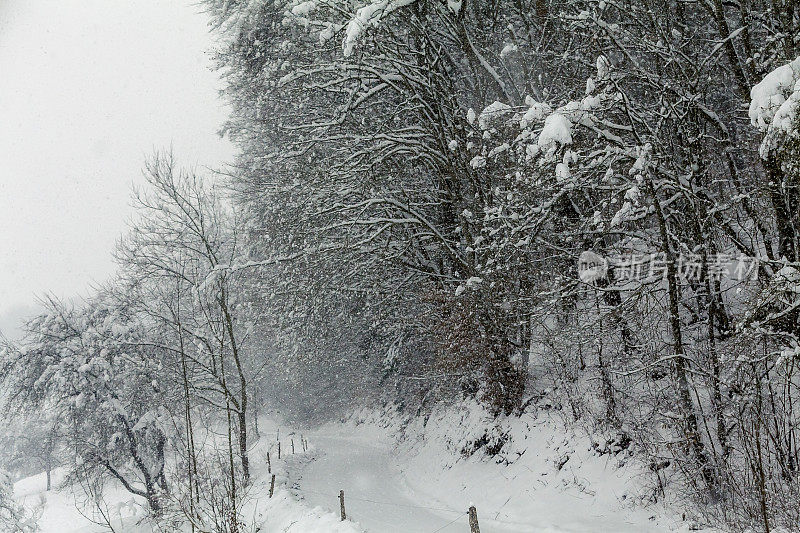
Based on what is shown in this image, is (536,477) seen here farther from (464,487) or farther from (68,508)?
(68,508)

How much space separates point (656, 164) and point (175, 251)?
14476mm

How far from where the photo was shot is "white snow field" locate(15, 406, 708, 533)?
29.5ft

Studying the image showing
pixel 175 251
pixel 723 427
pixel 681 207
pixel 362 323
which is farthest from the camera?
pixel 362 323

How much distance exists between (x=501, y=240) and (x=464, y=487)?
619 centimetres

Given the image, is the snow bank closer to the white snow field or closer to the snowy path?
the white snow field

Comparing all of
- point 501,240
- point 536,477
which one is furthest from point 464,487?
point 501,240

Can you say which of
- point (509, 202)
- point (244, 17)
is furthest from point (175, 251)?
point (509, 202)

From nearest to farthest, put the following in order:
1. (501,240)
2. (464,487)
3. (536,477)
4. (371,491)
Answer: (536,477) → (501,240) → (464,487) → (371,491)

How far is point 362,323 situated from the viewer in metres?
22.0

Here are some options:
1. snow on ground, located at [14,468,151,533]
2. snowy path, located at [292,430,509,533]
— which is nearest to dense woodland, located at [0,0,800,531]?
snowy path, located at [292,430,509,533]

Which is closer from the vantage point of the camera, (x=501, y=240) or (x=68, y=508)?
(x=501, y=240)

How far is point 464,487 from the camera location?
12.9 m

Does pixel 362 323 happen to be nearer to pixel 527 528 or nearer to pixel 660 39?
pixel 527 528

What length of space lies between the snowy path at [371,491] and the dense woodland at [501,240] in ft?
8.20
